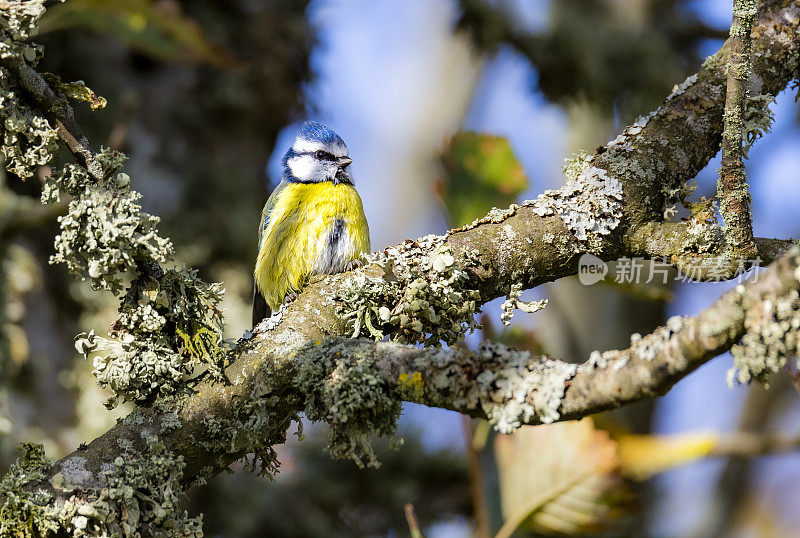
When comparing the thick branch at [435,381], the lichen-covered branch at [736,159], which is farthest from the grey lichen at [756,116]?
the thick branch at [435,381]

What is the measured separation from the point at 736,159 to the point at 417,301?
28.5 inches

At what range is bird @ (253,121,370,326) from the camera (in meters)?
2.87

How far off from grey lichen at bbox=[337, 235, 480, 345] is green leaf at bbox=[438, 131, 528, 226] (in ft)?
1.99

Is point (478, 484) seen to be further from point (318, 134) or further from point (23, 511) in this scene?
point (318, 134)

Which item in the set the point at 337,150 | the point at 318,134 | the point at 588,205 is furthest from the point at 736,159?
the point at 318,134

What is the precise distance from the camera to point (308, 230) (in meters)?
2.94

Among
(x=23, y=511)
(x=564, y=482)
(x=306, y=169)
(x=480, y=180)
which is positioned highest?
(x=306, y=169)

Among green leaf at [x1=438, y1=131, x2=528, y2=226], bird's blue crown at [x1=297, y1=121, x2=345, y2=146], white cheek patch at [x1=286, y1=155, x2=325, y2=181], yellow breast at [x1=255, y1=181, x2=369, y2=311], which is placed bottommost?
green leaf at [x1=438, y1=131, x2=528, y2=226]

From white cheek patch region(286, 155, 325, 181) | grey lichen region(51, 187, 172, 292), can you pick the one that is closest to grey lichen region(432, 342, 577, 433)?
grey lichen region(51, 187, 172, 292)

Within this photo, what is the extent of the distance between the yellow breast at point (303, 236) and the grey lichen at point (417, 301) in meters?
1.16

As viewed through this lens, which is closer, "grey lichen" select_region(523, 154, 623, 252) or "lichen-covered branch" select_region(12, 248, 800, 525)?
"lichen-covered branch" select_region(12, 248, 800, 525)

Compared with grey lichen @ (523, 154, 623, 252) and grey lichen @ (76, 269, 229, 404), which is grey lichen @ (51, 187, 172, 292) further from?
grey lichen @ (523, 154, 623, 252)

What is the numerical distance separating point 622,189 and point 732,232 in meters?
0.32

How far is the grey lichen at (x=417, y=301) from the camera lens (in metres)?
1.66
